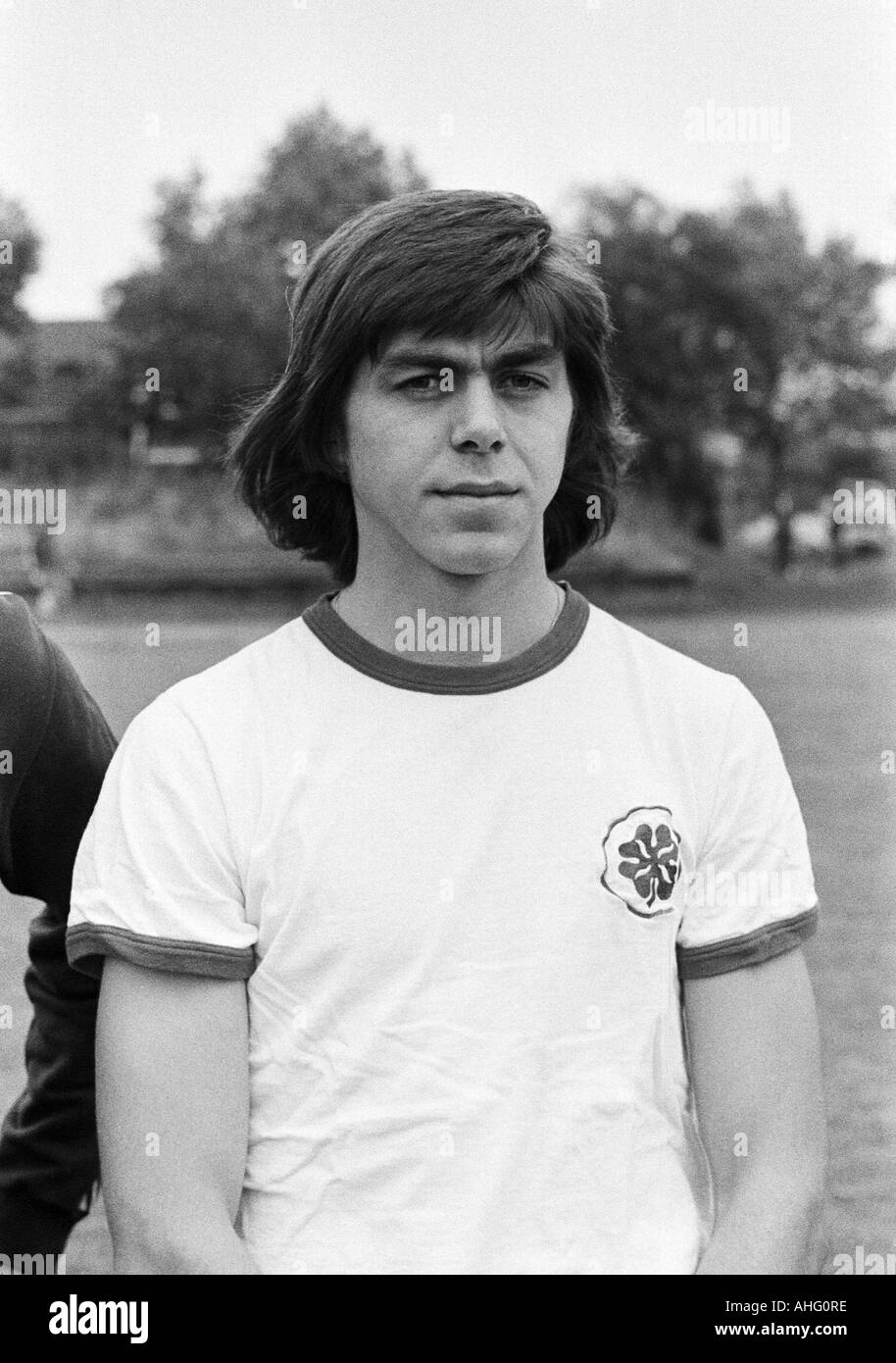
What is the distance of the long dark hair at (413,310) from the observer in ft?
6.31

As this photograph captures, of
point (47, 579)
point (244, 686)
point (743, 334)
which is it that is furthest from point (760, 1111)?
point (743, 334)

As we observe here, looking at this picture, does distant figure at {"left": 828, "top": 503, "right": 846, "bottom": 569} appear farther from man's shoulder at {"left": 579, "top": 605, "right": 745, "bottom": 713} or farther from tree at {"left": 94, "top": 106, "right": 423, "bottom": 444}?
man's shoulder at {"left": 579, "top": 605, "right": 745, "bottom": 713}

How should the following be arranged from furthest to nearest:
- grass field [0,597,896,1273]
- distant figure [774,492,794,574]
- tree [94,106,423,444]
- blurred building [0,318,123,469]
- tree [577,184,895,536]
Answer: tree [577,184,895,536], distant figure [774,492,794,574], blurred building [0,318,123,469], tree [94,106,423,444], grass field [0,597,896,1273]

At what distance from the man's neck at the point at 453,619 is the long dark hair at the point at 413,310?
0.24 meters

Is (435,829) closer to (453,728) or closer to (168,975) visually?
(453,728)

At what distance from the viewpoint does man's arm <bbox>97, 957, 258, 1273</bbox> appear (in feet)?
5.93

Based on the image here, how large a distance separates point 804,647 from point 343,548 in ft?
62.0

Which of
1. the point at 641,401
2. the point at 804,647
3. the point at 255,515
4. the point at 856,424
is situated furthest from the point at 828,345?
the point at 255,515

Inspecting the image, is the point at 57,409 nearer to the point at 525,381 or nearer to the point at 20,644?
the point at 20,644

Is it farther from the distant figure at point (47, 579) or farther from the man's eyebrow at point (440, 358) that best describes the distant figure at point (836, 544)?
the man's eyebrow at point (440, 358)

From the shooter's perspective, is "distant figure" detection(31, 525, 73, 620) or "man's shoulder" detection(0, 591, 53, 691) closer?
"man's shoulder" detection(0, 591, 53, 691)

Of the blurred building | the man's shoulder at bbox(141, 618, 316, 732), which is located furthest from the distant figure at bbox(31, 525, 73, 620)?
the man's shoulder at bbox(141, 618, 316, 732)

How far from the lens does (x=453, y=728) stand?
1946 mm

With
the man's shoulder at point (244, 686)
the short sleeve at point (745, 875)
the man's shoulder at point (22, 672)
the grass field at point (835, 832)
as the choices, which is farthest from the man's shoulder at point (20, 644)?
the grass field at point (835, 832)
